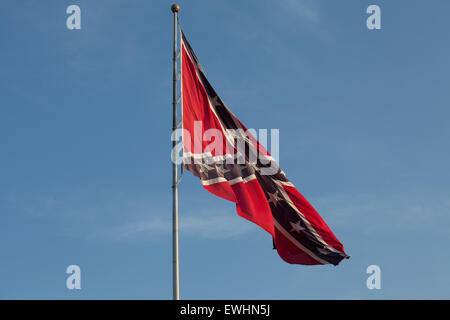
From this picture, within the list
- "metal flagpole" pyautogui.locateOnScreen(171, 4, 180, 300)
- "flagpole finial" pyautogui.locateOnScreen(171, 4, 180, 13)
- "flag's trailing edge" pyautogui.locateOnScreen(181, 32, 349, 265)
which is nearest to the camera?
"metal flagpole" pyautogui.locateOnScreen(171, 4, 180, 300)

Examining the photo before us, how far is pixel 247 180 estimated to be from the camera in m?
30.0

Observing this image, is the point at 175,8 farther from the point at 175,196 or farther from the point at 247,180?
the point at 175,196

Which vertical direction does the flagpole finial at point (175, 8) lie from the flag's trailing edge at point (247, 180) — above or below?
above

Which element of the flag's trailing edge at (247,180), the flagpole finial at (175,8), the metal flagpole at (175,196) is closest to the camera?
the metal flagpole at (175,196)

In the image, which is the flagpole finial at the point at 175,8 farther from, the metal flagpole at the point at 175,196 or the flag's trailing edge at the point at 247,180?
the flag's trailing edge at the point at 247,180

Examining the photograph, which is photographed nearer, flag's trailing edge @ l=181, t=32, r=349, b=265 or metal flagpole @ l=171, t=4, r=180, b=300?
metal flagpole @ l=171, t=4, r=180, b=300

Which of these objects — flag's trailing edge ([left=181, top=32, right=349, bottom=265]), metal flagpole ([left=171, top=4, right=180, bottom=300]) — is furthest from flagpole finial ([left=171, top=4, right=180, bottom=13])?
flag's trailing edge ([left=181, top=32, right=349, bottom=265])

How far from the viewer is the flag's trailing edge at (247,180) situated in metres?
28.1

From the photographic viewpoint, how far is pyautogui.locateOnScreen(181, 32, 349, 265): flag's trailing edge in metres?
28.1

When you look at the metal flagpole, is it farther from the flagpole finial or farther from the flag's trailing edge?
the flag's trailing edge

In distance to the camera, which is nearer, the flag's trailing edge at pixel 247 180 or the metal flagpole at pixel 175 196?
the metal flagpole at pixel 175 196

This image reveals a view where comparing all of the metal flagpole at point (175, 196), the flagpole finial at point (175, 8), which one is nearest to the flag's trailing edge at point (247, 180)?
the metal flagpole at point (175, 196)
